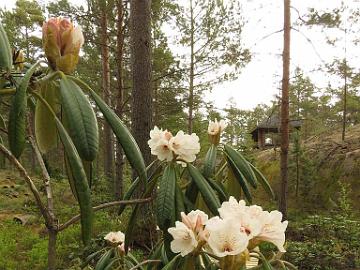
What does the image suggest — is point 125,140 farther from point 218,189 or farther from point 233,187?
point 233,187

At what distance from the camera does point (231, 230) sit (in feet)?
2.80

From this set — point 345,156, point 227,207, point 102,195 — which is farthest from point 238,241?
point 345,156

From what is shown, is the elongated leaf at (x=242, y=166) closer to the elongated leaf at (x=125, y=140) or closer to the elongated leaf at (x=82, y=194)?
the elongated leaf at (x=125, y=140)

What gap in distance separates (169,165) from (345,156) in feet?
35.2

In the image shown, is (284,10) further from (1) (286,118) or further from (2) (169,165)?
(2) (169,165)

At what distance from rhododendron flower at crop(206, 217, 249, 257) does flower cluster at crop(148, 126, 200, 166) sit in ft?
1.90

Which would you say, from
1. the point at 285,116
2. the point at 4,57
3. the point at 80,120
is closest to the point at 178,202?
the point at 80,120

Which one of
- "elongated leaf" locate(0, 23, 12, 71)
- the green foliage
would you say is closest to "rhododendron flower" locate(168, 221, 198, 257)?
"elongated leaf" locate(0, 23, 12, 71)

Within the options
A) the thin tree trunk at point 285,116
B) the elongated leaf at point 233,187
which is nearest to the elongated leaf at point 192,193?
the elongated leaf at point 233,187

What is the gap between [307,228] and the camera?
8.09 metres

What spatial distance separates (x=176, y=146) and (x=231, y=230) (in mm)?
634

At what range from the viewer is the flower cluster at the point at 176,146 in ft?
4.73

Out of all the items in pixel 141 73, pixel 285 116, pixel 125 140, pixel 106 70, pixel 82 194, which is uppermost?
pixel 106 70

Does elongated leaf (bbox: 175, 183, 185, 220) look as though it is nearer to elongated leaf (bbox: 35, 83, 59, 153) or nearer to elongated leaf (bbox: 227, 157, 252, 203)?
elongated leaf (bbox: 227, 157, 252, 203)
